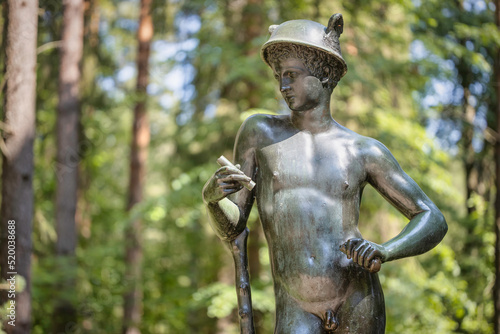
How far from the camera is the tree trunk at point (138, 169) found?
13.1 metres

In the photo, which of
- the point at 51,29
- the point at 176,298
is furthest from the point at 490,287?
the point at 51,29

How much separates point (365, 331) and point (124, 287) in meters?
9.94

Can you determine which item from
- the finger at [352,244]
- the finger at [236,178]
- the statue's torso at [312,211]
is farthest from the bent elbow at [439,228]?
the finger at [236,178]

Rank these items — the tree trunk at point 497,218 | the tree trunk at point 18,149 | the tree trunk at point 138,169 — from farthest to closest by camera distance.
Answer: the tree trunk at point 138,169, the tree trunk at point 497,218, the tree trunk at point 18,149

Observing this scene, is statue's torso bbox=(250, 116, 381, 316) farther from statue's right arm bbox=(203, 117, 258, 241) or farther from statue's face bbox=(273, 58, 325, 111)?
statue's face bbox=(273, 58, 325, 111)

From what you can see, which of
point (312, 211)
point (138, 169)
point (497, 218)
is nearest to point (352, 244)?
point (312, 211)

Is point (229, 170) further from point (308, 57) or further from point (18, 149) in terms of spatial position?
point (18, 149)

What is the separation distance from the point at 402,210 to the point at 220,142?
8.78m

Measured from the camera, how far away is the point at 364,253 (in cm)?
276

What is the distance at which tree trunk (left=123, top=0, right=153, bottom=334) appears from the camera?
13.1 metres

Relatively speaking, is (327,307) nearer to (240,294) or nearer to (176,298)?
(240,294)

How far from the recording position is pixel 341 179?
10.3ft

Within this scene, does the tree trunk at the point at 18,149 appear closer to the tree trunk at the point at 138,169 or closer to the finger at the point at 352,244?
the finger at the point at 352,244

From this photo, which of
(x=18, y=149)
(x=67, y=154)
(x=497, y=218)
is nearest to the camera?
(x=18, y=149)
